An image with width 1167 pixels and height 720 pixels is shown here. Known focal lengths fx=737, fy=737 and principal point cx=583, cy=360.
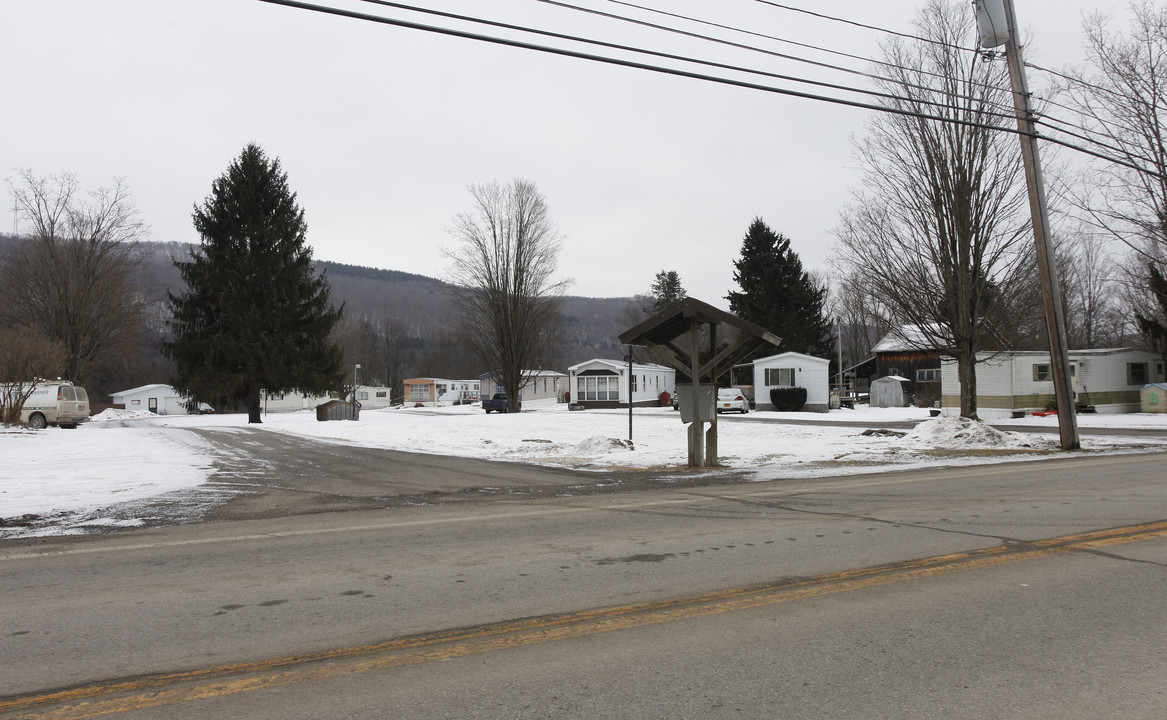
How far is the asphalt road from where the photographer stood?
3404 mm

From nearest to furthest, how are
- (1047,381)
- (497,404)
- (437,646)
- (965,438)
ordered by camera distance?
(437,646), (965,438), (1047,381), (497,404)

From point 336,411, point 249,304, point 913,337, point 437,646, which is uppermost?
point 249,304

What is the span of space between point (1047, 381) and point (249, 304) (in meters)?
41.3

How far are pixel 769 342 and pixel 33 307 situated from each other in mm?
49831

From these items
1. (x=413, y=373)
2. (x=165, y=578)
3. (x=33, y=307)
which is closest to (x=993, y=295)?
(x=165, y=578)

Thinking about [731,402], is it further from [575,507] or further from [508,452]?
[575,507]

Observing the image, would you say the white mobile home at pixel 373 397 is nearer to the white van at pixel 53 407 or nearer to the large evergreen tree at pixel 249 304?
the large evergreen tree at pixel 249 304

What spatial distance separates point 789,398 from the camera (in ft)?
A: 141

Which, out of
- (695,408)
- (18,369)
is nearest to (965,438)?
(695,408)

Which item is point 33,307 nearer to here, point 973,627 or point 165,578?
point 165,578

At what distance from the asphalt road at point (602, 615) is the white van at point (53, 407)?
2674 centimetres

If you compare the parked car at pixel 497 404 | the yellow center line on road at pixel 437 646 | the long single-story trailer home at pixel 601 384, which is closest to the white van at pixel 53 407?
the parked car at pixel 497 404

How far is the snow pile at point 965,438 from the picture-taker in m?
18.0

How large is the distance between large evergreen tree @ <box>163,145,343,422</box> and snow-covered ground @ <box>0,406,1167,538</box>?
53.8 ft
